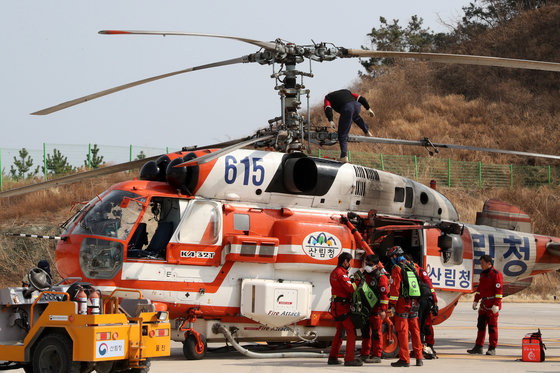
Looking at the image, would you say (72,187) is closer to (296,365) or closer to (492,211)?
(492,211)

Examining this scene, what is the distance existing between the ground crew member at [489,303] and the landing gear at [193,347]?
523 centimetres

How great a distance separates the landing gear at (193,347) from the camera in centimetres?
1192

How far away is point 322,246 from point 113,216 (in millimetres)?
3647

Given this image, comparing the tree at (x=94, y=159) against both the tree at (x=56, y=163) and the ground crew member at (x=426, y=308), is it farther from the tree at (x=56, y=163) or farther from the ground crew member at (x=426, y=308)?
the ground crew member at (x=426, y=308)

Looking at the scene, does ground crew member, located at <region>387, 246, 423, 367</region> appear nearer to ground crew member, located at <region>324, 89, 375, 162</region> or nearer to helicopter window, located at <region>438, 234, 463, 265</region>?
ground crew member, located at <region>324, 89, 375, 162</region>

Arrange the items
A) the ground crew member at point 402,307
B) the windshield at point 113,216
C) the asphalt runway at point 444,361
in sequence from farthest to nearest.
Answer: the ground crew member at point 402,307 < the windshield at point 113,216 < the asphalt runway at point 444,361

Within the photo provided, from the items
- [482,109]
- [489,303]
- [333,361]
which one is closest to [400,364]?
[333,361]

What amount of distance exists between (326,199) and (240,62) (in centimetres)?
300

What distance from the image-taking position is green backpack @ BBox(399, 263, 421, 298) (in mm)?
11984

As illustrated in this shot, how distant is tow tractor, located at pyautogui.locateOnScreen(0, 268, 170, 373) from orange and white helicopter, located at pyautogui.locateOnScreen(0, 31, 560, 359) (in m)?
1.48

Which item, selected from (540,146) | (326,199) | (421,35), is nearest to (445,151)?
(540,146)

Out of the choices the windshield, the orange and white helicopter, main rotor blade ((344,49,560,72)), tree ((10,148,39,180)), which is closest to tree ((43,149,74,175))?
tree ((10,148,39,180))

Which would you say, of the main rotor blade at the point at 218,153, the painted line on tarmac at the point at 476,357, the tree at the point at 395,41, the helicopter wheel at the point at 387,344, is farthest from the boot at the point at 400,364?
the tree at the point at 395,41

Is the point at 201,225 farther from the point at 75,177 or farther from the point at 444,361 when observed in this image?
the point at 444,361
